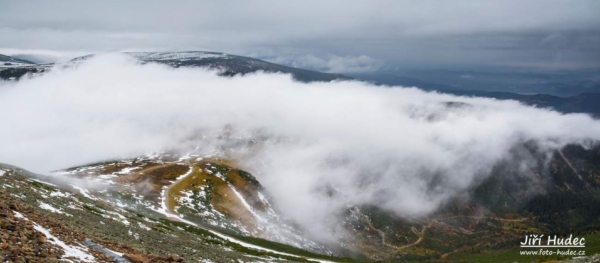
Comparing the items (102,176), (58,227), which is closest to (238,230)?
(102,176)

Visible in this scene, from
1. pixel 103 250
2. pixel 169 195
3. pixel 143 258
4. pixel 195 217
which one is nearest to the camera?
pixel 143 258

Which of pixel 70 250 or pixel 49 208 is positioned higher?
pixel 70 250

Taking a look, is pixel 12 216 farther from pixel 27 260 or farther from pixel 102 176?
pixel 102 176

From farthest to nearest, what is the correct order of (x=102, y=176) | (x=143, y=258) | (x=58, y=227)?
(x=102, y=176) → (x=58, y=227) → (x=143, y=258)

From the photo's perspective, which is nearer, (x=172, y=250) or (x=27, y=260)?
(x=27, y=260)

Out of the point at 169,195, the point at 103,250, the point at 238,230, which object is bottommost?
the point at 238,230

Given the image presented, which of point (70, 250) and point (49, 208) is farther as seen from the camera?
point (49, 208)

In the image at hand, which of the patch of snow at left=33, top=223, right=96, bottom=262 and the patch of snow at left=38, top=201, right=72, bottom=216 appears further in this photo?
the patch of snow at left=38, top=201, right=72, bottom=216

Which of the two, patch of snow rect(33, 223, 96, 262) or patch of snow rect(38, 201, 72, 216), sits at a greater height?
patch of snow rect(33, 223, 96, 262)

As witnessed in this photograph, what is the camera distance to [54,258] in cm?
2447

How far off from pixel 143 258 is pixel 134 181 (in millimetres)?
156853

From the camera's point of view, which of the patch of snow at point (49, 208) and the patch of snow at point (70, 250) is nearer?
the patch of snow at point (70, 250)

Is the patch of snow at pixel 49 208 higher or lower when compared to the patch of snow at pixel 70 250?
lower

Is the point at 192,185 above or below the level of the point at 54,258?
below
